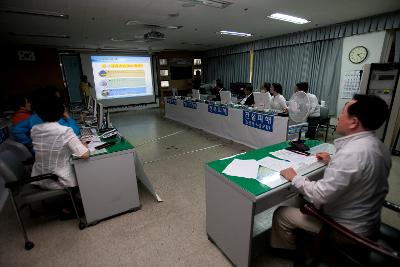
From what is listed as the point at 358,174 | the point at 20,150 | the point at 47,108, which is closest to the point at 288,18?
the point at 358,174

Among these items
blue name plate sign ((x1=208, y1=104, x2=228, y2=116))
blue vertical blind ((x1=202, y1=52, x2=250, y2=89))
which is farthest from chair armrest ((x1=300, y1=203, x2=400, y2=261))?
blue vertical blind ((x1=202, y1=52, x2=250, y2=89))

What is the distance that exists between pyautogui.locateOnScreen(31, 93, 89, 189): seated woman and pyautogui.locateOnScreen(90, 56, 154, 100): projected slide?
7057 mm

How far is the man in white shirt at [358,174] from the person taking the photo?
0.94 m

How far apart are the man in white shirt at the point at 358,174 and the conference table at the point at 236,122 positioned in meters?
2.18

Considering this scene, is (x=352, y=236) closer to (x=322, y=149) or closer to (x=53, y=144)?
(x=322, y=149)

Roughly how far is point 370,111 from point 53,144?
2.21 meters

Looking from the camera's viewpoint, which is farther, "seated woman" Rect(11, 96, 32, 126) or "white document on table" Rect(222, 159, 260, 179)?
"seated woman" Rect(11, 96, 32, 126)

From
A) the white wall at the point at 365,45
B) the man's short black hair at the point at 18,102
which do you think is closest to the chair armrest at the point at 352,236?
the man's short black hair at the point at 18,102

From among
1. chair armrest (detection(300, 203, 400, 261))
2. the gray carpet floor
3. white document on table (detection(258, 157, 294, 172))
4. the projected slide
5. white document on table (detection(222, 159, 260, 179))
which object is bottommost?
the gray carpet floor

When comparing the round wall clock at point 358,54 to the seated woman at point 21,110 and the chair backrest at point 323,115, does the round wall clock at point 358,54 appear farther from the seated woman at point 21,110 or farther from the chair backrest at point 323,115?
the seated woman at point 21,110

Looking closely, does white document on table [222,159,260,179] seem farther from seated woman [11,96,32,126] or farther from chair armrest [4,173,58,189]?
seated woman [11,96,32,126]

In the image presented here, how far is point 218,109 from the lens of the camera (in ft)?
14.9

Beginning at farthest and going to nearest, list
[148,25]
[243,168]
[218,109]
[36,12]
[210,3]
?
[218,109], [148,25], [36,12], [210,3], [243,168]

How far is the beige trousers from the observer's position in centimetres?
119
